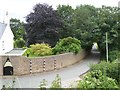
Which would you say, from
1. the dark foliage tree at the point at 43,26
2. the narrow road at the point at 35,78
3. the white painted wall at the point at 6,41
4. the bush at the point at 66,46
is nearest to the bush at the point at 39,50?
the bush at the point at 66,46

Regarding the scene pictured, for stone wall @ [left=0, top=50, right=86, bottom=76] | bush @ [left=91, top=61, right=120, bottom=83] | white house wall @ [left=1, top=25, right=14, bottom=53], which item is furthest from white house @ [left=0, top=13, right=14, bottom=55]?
bush @ [left=91, top=61, right=120, bottom=83]

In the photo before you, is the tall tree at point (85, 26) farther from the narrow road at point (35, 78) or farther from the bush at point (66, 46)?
the narrow road at point (35, 78)

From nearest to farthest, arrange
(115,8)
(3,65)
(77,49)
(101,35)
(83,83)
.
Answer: (83,83), (3,65), (77,49), (101,35), (115,8)

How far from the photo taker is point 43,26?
135 ft

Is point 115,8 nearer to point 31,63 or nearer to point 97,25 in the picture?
point 97,25

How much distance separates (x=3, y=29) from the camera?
35969mm

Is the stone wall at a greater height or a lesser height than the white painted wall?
lesser

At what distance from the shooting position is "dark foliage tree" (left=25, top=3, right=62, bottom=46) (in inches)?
1593

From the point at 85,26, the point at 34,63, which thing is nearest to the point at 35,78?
the point at 34,63

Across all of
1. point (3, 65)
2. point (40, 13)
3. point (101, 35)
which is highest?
point (40, 13)

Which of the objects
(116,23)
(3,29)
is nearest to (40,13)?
(3,29)

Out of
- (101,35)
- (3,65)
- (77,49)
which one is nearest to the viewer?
(3,65)

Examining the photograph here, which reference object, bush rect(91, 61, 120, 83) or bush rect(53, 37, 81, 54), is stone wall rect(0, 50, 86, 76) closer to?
bush rect(53, 37, 81, 54)

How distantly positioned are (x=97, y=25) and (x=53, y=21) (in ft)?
21.3
